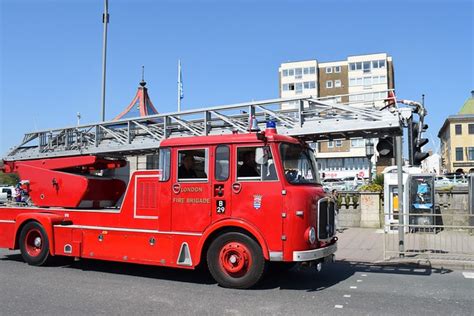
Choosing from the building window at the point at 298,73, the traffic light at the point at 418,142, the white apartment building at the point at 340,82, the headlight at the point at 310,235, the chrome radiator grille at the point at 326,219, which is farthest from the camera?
the building window at the point at 298,73

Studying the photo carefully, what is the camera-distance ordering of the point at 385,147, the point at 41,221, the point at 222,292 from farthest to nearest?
the point at 41,221, the point at 385,147, the point at 222,292

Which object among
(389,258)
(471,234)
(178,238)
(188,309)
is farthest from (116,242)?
(471,234)

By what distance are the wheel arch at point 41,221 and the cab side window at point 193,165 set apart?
3.25 metres

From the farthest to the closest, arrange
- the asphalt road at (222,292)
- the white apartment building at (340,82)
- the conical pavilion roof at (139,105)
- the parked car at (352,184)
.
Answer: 1. the white apartment building at (340,82)
2. the conical pavilion roof at (139,105)
3. the parked car at (352,184)
4. the asphalt road at (222,292)

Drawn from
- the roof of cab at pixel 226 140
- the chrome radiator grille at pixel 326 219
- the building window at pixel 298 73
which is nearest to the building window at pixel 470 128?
the building window at pixel 298 73

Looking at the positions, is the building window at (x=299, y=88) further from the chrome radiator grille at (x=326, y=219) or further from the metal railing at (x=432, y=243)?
the chrome radiator grille at (x=326, y=219)

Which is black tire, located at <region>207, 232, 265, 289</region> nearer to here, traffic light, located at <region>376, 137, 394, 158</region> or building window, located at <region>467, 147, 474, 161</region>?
traffic light, located at <region>376, 137, 394, 158</region>

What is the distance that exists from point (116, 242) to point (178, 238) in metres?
1.45

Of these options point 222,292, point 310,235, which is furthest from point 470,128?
point 222,292

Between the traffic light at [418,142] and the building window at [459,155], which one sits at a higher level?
the building window at [459,155]

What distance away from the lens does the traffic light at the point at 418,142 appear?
29.0 feet

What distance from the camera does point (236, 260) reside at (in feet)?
24.4

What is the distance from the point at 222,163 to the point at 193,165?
61 cm

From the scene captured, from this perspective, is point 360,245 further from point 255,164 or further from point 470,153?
point 470,153
